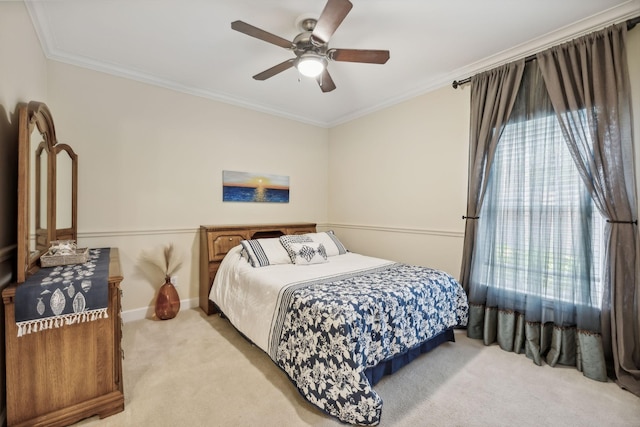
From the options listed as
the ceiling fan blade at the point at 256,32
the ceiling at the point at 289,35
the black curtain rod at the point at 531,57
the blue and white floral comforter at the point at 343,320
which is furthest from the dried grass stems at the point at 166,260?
the black curtain rod at the point at 531,57

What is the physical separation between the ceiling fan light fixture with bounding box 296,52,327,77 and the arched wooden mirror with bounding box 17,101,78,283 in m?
1.76

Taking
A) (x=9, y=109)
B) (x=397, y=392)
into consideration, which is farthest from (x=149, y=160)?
(x=397, y=392)

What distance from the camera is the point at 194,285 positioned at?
134 inches

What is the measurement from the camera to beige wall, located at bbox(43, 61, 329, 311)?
8.94 ft

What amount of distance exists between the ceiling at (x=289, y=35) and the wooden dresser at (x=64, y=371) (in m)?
1.97

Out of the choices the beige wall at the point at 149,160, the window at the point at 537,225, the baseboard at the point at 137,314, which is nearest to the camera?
the window at the point at 537,225

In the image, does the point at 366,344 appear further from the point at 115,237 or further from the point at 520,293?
the point at 115,237

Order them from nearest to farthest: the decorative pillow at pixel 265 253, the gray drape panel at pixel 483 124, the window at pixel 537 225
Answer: the window at pixel 537 225 → the gray drape panel at pixel 483 124 → the decorative pillow at pixel 265 253

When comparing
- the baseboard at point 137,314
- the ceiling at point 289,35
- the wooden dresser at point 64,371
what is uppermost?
the ceiling at point 289,35

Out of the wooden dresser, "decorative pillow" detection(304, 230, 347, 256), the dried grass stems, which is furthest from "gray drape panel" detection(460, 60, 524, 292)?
the dried grass stems

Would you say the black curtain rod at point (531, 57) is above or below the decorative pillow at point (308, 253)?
above

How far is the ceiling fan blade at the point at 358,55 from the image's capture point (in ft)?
6.68

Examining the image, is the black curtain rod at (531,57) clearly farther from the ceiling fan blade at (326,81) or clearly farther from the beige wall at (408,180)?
the ceiling fan blade at (326,81)

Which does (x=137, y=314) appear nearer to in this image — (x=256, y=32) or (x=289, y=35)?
(x=256, y=32)
